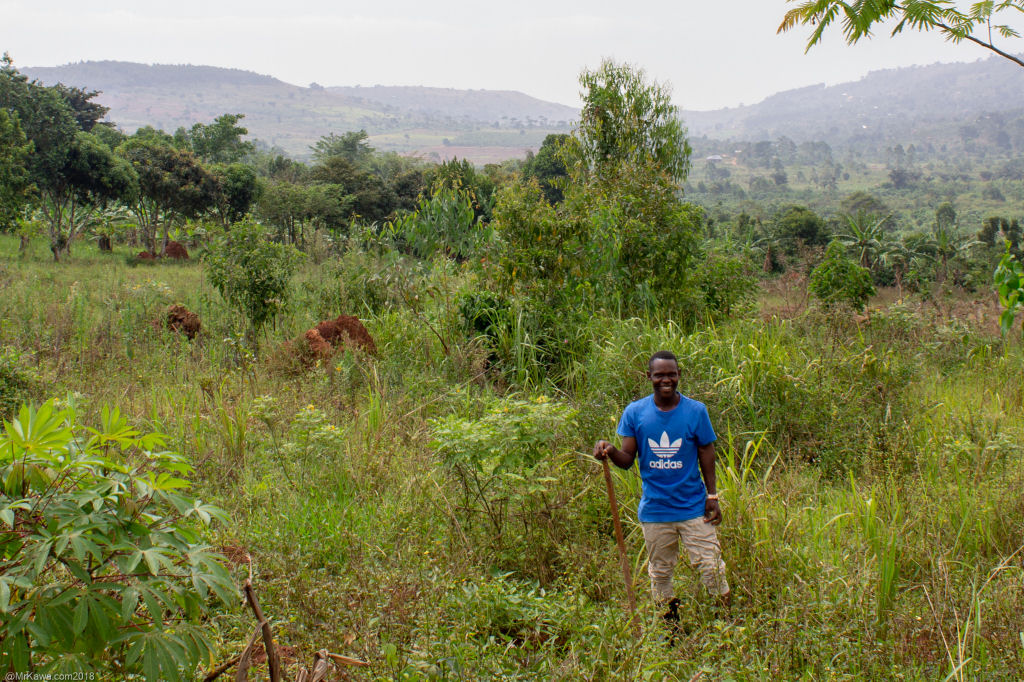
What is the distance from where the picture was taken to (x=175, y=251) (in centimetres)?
2259

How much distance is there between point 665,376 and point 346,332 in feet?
17.8

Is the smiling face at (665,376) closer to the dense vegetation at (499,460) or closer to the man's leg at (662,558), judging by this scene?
the man's leg at (662,558)

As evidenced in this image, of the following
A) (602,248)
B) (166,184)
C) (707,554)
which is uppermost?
(166,184)

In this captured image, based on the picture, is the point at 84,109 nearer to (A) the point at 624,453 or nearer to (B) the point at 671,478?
(A) the point at 624,453

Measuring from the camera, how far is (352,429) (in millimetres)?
5656

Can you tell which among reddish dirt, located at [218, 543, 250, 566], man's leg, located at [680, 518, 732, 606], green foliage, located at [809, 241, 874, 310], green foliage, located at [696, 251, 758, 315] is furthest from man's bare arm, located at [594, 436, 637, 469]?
green foliage, located at [809, 241, 874, 310]

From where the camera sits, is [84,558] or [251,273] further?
[251,273]

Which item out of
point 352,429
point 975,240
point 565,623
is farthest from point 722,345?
point 975,240

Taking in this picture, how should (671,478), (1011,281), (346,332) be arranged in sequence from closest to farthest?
(671,478)
(1011,281)
(346,332)

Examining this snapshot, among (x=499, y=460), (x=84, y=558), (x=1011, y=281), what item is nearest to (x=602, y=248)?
(x=1011, y=281)

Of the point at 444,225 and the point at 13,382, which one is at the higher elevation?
the point at 444,225

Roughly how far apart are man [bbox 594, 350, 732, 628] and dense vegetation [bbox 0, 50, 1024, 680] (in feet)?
0.61

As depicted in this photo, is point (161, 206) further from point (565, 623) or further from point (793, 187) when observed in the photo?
point (793, 187)

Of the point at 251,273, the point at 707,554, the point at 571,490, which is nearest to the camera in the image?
the point at 707,554
